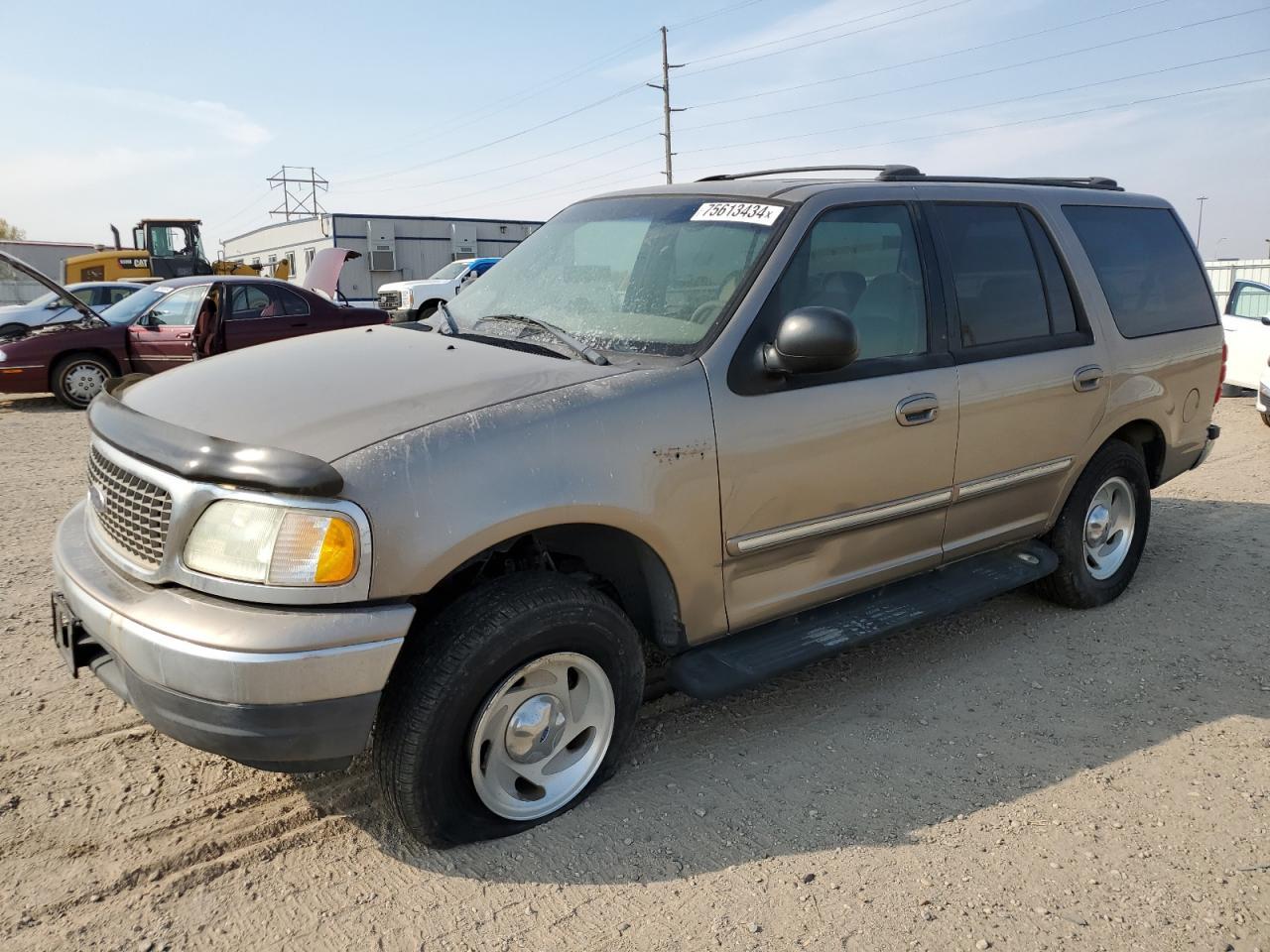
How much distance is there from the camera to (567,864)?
9.02 feet

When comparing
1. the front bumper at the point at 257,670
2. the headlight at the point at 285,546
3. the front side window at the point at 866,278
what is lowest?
the front bumper at the point at 257,670

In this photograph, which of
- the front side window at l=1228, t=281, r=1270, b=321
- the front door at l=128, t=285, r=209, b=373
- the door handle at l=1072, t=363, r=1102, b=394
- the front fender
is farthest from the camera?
the front side window at l=1228, t=281, r=1270, b=321

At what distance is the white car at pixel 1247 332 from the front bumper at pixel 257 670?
475 inches

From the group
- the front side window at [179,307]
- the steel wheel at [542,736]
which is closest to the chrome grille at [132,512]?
the steel wheel at [542,736]

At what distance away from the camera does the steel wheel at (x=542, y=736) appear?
9.09ft

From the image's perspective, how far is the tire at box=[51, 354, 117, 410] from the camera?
454 inches

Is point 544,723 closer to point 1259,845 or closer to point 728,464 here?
point 728,464

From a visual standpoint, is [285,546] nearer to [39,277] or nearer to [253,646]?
[253,646]

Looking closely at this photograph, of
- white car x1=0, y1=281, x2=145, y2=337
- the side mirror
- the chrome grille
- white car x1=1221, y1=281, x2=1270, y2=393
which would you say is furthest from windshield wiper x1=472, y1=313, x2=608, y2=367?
white car x1=1221, y1=281, x2=1270, y2=393

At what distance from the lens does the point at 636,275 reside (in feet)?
11.6

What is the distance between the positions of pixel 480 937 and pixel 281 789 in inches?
39.7

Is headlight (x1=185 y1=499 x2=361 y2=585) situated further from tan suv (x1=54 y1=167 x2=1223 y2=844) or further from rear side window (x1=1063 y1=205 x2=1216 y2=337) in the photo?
rear side window (x1=1063 y1=205 x2=1216 y2=337)

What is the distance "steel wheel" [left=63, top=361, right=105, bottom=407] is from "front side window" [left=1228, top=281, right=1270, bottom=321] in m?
14.3

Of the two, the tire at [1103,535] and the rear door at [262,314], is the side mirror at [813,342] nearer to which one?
the tire at [1103,535]
